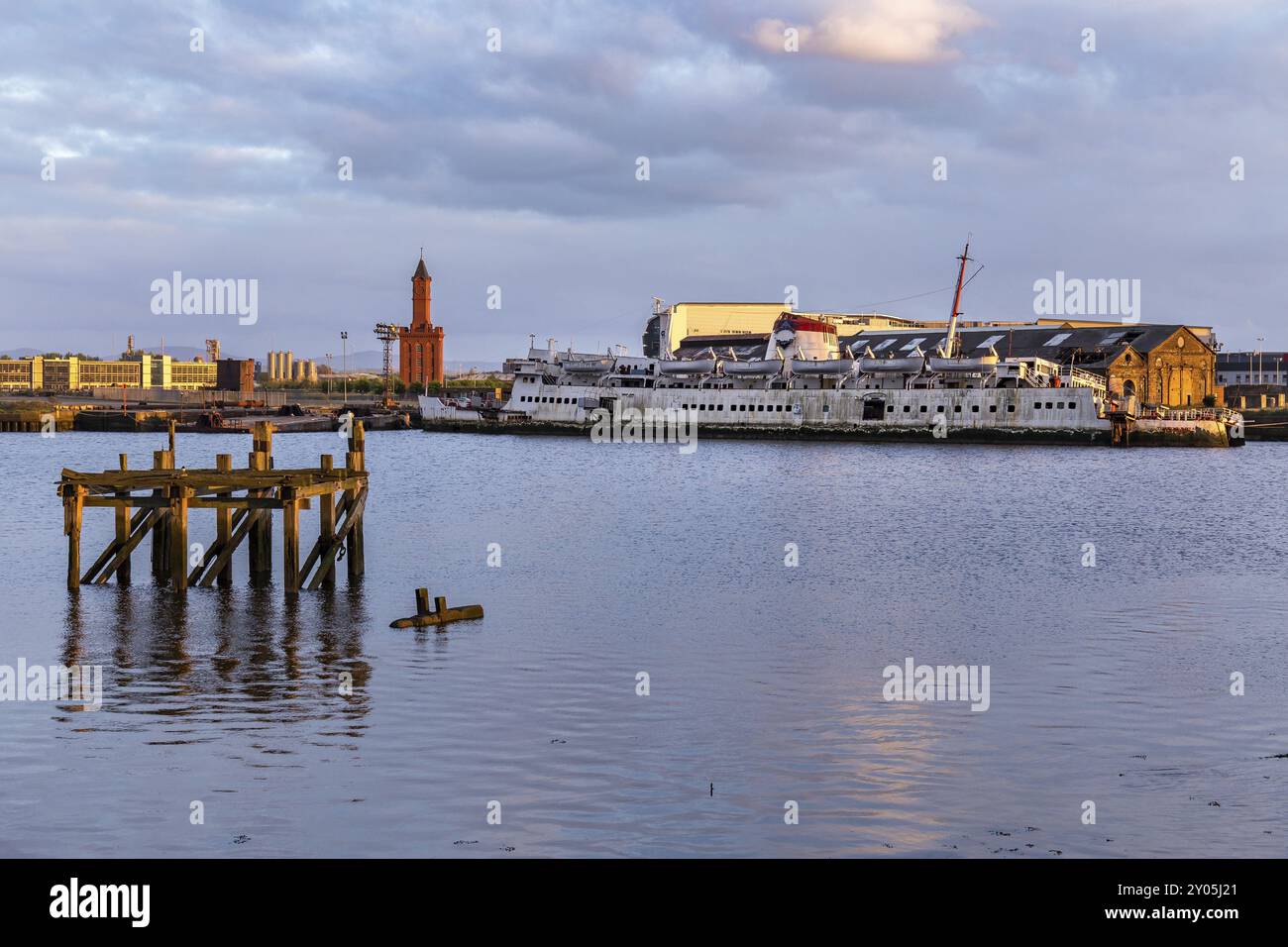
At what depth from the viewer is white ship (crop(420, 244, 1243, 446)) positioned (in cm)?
10062

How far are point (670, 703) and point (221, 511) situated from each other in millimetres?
13426

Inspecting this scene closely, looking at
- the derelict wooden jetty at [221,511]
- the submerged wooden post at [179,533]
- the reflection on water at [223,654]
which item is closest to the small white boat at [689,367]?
the derelict wooden jetty at [221,511]

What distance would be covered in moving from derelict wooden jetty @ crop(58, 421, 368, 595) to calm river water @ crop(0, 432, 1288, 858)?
0.89 metres

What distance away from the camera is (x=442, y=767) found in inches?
568

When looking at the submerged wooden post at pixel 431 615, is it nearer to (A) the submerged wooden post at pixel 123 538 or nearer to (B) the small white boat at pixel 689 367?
(A) the submerged wooden post at pixel 123 538

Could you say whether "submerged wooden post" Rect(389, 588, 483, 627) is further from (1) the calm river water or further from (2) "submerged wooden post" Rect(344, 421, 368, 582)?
(2) "submerged wooden post" Rect(344, 421, 368, 582)

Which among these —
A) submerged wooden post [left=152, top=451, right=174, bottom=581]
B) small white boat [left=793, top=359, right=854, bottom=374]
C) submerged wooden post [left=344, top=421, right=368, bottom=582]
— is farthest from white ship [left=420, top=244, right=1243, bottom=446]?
submerged wooden post [left=152, top=451, right=174, bottom=581]

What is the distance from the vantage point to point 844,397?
109 m

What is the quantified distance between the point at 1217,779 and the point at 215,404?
16208 cm

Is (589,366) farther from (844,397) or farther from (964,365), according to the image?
(964,365)
